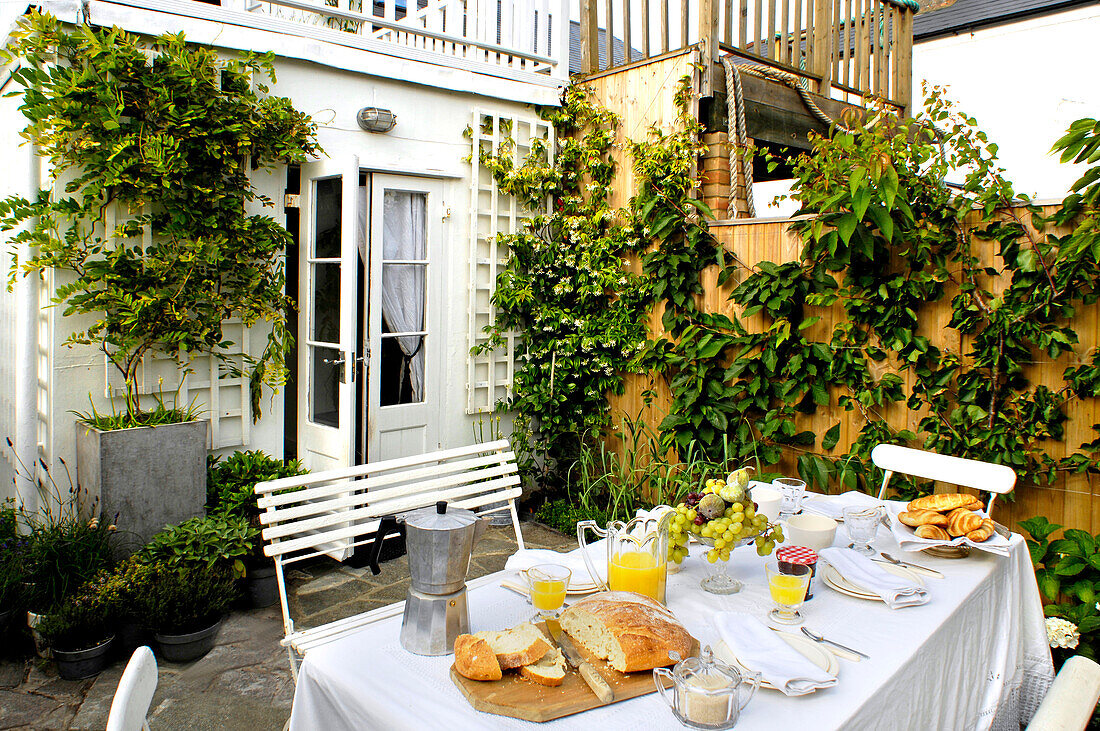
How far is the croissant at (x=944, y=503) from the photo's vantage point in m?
2.45

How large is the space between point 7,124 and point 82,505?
251cm

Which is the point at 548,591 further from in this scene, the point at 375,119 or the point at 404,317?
the point at 375,119

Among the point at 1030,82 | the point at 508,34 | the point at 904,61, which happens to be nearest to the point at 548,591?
the point at 508,34

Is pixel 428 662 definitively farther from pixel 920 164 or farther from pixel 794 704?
pixel 920 164

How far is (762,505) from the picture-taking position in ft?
7.93

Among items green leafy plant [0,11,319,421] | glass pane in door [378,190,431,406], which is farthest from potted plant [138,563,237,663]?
glass pane in door [378,190,431,406]

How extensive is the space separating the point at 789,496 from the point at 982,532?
60 cm

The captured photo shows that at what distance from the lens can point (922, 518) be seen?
94.6 inches

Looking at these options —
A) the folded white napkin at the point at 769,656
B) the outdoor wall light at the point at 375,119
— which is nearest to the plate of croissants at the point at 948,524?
the folded white napkin at the point at 769,656

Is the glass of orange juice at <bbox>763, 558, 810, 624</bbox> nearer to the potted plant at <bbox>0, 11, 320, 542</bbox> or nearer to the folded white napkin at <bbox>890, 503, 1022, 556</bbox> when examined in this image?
the folded white napkin at <bbox>890, 503, 1022, 556</bbox>

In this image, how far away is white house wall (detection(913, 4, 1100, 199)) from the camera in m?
9.98

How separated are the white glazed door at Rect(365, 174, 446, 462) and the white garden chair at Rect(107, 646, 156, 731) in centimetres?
323

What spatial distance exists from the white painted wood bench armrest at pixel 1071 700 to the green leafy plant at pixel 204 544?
10.3 feet

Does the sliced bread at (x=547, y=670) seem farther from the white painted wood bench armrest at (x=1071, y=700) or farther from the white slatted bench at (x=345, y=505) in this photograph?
the white painted wood bench armrest at (x=1071, y=700)
